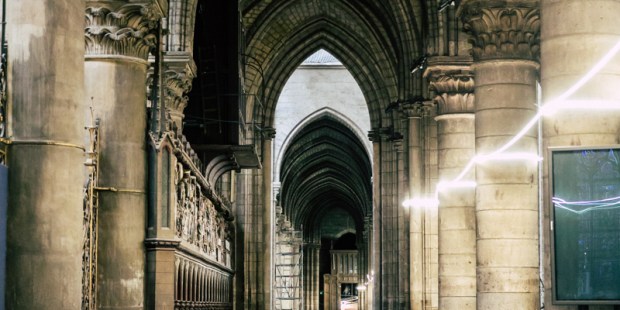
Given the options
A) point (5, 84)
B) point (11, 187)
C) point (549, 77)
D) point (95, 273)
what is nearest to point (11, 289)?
point (11, 187)

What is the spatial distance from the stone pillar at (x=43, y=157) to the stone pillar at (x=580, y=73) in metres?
4.65

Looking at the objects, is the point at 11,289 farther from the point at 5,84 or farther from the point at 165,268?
the point at 165,268

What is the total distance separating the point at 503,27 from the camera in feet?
51.2

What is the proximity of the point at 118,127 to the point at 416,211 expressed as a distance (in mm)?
16354

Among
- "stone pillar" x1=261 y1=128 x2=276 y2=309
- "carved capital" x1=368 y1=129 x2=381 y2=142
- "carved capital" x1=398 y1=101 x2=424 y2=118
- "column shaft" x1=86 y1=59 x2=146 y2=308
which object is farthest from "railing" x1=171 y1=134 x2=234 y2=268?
"carved capital" x1=368 y1=129 x2=381 y2=142

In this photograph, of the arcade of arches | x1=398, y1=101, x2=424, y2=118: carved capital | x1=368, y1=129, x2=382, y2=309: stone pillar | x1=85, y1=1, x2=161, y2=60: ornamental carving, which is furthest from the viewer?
x1=368, y1=129, x2=382, y2=309: stone pillar

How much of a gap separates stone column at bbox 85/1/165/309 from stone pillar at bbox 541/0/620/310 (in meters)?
5.36

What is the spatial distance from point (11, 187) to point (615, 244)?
17.3ft

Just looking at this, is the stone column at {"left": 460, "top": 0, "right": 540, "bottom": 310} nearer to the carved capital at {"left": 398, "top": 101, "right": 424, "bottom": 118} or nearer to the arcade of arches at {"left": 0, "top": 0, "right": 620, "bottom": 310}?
the arcade of arches at {"left": 0, "top": 0, "right": 620, "bottom": 310}

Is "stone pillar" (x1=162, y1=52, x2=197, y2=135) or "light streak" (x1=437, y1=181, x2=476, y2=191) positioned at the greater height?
"stone pillar" (x1=162, y1=52, x2=197, y2=135)

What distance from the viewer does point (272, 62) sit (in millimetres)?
41156

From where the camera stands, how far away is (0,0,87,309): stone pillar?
9258 mm

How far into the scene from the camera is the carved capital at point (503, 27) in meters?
15.4

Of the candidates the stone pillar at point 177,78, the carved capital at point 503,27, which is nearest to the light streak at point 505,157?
the carved capital at point 503,27
